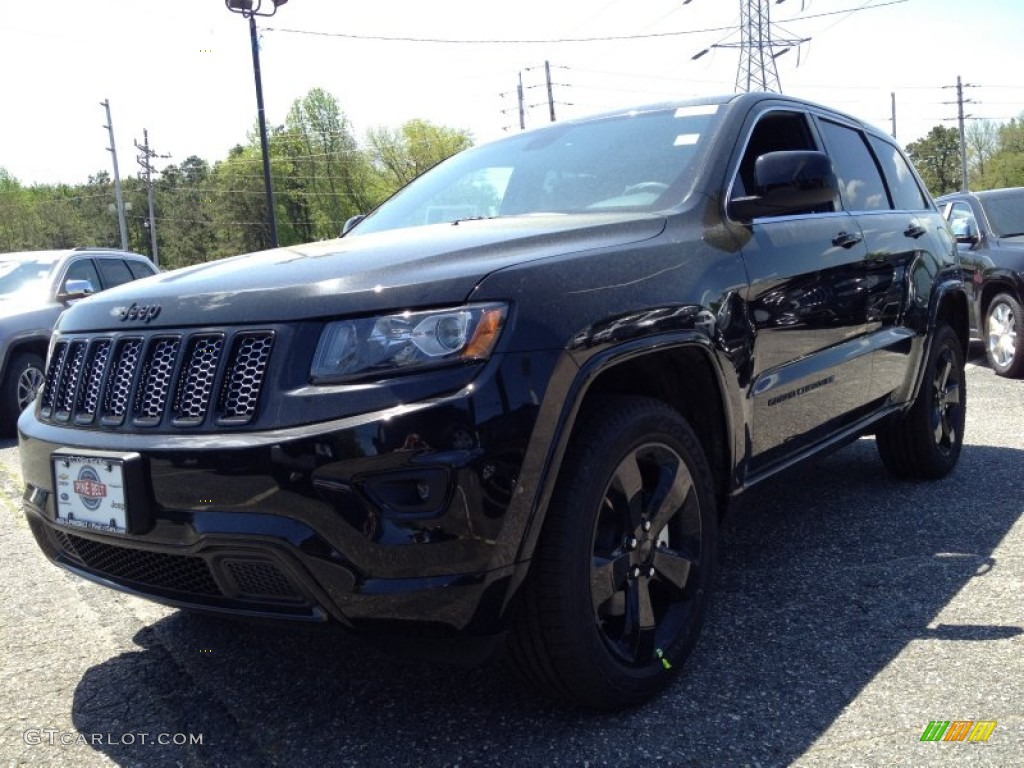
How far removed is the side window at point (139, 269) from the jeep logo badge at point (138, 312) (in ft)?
26.3

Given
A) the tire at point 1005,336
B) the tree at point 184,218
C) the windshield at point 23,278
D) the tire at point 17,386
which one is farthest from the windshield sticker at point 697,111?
the tree at point 184,218

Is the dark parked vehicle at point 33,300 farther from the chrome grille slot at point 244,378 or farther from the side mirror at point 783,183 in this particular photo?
the side mirror at point 783,183

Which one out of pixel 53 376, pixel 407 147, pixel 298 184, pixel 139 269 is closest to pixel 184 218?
pixel 298 184

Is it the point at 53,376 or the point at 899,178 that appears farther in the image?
the point at 899,178

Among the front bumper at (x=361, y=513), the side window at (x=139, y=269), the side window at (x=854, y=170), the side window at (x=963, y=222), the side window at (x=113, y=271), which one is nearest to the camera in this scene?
the front bumper at (x=361, y=513)

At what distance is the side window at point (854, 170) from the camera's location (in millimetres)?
4055

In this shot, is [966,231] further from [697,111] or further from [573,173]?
[573,173]

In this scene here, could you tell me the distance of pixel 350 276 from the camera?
223 cm

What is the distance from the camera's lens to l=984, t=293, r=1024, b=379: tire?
26.8ft

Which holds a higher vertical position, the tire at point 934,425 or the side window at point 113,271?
the side window at point 113,271

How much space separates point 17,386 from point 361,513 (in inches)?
278

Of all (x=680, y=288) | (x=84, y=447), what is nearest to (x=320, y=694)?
(x=84, y=447)

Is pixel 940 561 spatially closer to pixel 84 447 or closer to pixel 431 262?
pixel 431 262

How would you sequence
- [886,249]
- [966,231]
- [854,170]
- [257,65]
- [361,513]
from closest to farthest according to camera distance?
[361,513] < [886,249] < [854,170] < [966,231] < [257,65]
